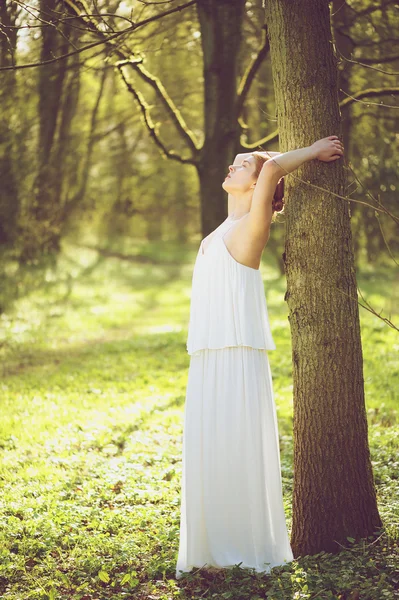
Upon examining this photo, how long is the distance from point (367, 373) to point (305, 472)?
4760 millimetres

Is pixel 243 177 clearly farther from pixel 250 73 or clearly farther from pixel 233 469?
pixel 250 73

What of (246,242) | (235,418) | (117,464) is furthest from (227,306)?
(117,464)

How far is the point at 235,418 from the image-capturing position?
3836 mm

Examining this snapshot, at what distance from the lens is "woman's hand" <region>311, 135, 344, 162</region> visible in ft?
12.3

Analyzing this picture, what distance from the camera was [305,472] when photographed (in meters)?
4.00

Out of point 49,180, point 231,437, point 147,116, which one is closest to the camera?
point 231,437

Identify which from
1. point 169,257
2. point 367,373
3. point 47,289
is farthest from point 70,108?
point 367,373

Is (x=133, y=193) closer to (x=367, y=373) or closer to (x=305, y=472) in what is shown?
(x=367, y=373)

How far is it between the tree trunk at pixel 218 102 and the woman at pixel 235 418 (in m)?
4.22

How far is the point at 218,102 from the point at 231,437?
5.60 meters

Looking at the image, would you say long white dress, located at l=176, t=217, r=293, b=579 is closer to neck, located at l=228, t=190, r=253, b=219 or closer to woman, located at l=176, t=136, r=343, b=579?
woman, located at l=176, t=136, r=343, b=579

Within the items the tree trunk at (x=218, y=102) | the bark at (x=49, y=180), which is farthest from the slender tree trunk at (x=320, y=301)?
the bark at (x=49, y=180)

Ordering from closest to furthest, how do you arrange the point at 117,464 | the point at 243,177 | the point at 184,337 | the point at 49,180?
the point at 243,177 → the point at 117,464 → the point at 184,337 → the point at 49,180

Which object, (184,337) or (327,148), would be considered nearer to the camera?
(327,148)
